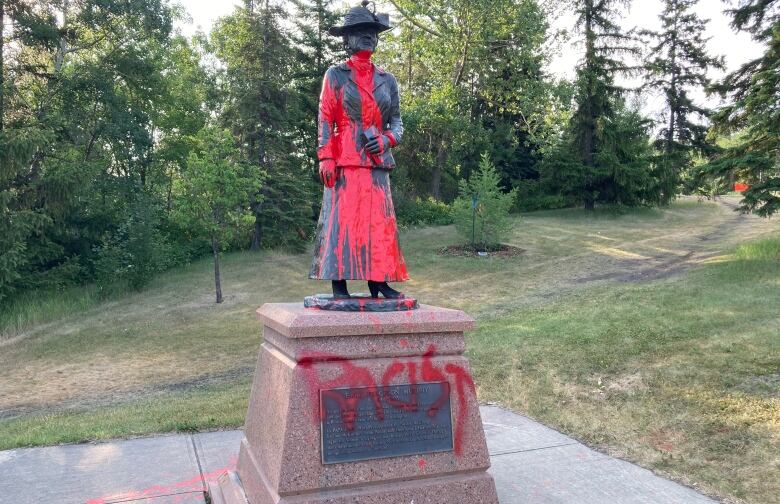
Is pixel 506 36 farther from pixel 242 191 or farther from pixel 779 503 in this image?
pixel 779 503

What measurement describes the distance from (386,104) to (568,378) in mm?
4753

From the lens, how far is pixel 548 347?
907 centimetres

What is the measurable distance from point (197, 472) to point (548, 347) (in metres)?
5.77

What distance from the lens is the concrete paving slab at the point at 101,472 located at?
4.46 m

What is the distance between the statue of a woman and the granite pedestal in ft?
1.62

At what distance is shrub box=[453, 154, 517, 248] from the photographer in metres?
19.8

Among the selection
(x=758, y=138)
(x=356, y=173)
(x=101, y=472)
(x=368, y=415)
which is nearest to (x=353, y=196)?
(x=356, y=173)

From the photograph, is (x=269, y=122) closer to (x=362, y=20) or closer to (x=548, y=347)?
(x=548, y=347)

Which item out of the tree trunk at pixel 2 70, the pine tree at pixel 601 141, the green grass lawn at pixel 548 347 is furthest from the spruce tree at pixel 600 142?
the tree trunk at pixel 2 70

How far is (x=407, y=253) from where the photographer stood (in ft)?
70.2

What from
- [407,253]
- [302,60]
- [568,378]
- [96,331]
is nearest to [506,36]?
[302,60]

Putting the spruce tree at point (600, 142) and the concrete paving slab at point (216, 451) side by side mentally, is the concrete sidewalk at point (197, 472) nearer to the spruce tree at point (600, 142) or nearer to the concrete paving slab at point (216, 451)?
the concrete paving slab at point (216, 451)

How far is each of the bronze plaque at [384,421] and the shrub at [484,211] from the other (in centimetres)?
1622

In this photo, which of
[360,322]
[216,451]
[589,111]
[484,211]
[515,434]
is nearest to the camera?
[360,322]
